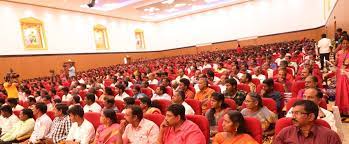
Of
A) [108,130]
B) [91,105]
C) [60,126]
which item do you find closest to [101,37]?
[91,105]

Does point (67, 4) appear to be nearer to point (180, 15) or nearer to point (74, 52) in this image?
point (74, 52)

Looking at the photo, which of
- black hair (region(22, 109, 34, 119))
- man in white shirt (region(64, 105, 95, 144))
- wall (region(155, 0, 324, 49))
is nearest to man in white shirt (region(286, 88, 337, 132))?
man in white shirt (region(64, 105, 95, 144))

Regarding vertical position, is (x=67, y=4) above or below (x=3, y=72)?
above

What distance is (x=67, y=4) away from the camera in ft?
59.3

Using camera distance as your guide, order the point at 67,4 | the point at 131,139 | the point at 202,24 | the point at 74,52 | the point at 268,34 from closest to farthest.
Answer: the point at 131,139 → the point at 67,4 → the point at 74,52 → the point at 268,34 → the point at 202,24

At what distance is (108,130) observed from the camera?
147 inches

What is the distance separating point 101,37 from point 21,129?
18.3 meters

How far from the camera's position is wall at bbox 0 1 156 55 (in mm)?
15625

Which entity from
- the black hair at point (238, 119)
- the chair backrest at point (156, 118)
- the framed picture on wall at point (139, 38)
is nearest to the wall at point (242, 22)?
the framed picture on wall at point (139, 38)

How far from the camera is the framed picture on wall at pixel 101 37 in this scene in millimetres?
22156

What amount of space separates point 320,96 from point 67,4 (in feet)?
57.4

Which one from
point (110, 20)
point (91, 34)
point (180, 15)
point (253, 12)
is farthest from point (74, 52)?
point (253, 12)

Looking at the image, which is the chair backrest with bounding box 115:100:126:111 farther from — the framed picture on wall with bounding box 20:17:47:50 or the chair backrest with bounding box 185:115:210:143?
the framed picture on wall with bounding box 20:17:47:50

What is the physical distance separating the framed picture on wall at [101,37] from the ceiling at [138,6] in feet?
3.71
